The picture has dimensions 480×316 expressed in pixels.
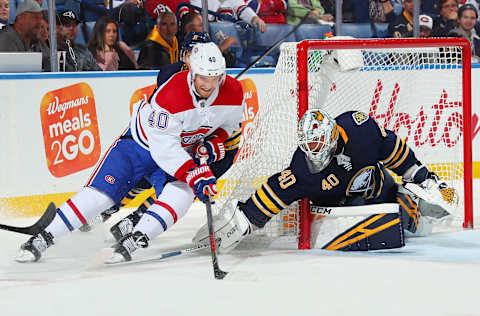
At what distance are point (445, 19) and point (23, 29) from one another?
312 cm

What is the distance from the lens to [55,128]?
458 cm

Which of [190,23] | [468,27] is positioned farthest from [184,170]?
[468,27]

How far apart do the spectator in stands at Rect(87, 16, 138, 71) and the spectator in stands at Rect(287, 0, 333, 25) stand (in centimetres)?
120

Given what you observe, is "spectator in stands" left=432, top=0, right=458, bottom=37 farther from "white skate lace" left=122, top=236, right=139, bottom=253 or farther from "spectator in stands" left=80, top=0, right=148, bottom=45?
"white skate lace" left=122, top=236, right=139, bottom=253

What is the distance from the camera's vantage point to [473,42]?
19.9 feet

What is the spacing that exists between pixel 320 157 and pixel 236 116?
1.50 feet

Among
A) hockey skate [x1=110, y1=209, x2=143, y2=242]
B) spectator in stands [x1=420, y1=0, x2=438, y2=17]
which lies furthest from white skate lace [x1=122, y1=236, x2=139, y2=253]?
spectator in stands [x1=420, y1=0, x2=438, y2=17]

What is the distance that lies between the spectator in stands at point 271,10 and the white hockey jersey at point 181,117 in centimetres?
215

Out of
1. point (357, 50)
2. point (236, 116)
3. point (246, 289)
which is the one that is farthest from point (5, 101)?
point (246, 289)

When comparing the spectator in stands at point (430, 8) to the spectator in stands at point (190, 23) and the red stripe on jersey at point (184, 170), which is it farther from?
the red stripe on jersey at point (184, 170)

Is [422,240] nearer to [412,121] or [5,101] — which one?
[412,121]

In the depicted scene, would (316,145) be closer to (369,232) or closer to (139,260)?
(369,232)

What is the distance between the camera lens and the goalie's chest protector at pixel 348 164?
3.31 meters

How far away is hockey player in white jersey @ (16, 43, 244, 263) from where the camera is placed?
322 cm
